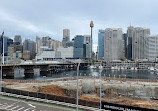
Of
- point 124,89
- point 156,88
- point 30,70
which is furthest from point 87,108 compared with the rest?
point 30,70

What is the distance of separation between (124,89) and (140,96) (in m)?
7.71

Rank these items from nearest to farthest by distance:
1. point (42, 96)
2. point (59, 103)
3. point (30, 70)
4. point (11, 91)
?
point (59, 103)
point (42, 96)
point (11, 91)
point (30, 70)

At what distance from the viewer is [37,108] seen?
30516 millimetres

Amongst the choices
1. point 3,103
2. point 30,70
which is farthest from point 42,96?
point 30,70

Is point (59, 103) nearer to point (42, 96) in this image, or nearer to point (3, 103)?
point (42, 96)

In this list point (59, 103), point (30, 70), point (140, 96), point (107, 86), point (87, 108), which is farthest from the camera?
point (30, 70)

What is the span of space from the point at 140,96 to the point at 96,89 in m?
15.4

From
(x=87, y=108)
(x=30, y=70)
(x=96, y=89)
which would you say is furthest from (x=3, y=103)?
(x=30, y=70)

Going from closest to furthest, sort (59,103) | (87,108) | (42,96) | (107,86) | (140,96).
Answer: (87,108) < (59,103) < (42,96) < (140,96) < (107,86)

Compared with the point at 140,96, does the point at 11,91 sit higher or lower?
higher

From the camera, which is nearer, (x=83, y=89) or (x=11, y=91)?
(x=11, y=91)

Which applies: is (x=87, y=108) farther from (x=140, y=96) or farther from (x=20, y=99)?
(x=140, y=96)

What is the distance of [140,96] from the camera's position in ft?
170

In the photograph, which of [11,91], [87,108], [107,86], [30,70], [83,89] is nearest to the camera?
[87,108]
